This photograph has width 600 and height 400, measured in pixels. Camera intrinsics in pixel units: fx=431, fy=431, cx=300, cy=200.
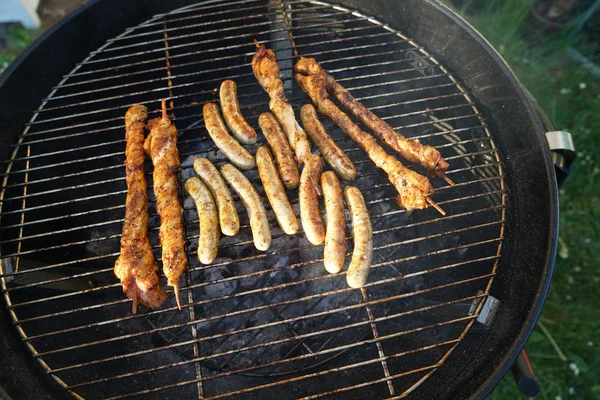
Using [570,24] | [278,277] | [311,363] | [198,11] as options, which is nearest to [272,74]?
[198,11]

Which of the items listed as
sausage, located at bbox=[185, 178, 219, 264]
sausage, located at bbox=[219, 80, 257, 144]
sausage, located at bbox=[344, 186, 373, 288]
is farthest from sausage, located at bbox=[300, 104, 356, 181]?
sausage, located at bbox=[185, 178, 219, 264]

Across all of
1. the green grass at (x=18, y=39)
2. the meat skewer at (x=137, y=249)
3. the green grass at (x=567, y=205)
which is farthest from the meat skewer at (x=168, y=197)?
the green grass at (x=18, y=39)

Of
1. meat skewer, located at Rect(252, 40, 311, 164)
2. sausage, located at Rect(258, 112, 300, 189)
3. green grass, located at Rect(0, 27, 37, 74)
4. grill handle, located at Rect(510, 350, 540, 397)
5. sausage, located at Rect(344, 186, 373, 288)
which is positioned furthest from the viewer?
green grass, located at Rect(0, 27, 37, 74)

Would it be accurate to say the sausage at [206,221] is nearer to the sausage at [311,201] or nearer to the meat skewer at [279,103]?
the sausage at [311,201]

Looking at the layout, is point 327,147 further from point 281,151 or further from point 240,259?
point 240,259

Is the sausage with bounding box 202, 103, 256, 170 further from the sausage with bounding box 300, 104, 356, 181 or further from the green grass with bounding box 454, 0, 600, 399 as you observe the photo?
the green grass with bounding box 454, 0, 600, 399

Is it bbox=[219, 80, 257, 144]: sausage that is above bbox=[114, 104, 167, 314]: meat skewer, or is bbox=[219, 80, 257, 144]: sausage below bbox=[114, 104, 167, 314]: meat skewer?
above
